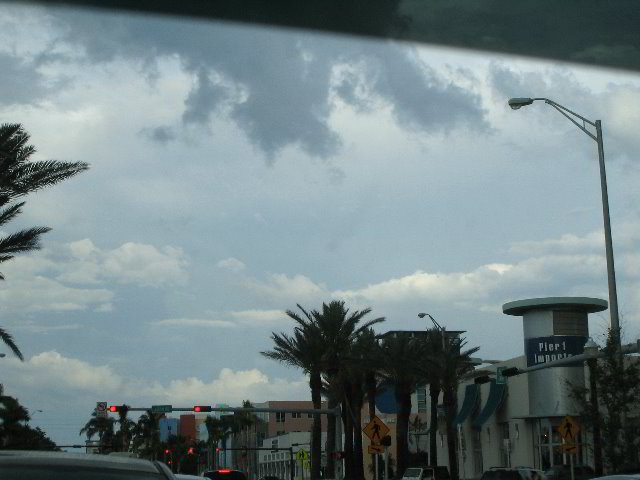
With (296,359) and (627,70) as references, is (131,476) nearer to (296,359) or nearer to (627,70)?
(627,70)

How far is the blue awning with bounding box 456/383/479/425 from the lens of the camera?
210 feet

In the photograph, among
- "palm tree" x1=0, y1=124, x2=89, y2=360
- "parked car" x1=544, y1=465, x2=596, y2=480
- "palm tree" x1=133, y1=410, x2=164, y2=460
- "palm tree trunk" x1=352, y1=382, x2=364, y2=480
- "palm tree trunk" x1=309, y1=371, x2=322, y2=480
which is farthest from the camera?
"palm tree" x1=133, y1=410, x2=164, y2=460

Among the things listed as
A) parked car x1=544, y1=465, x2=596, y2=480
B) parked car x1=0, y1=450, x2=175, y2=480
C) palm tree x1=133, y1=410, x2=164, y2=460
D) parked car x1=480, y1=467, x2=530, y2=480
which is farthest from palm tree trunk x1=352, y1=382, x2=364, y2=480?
palm tree x1=133, y1=410, x2=164, y2=460

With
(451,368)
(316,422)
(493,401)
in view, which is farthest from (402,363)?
(316,422)

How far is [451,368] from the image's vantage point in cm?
5678

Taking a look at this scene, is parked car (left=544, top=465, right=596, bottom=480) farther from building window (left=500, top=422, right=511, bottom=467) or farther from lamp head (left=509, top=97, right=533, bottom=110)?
lamp head (left=509, top=97, right=533, bottom=110)

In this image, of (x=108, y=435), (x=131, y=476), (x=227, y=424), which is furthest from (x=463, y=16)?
(x=108, y=435)

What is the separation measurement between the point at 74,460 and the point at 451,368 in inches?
2015

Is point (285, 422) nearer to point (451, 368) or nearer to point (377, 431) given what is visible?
point (451, 368)

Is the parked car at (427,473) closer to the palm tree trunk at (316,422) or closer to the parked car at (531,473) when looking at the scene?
the palm tree trunk at (316,422)

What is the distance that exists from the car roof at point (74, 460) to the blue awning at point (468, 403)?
58501mm

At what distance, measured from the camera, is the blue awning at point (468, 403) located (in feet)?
210

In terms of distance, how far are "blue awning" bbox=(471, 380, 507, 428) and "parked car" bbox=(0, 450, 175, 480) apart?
5551cm

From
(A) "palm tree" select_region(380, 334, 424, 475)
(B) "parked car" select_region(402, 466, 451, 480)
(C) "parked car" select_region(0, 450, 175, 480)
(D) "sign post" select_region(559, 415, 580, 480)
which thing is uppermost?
(A) "palm tree" select_region(380, 334, 424, 475)
